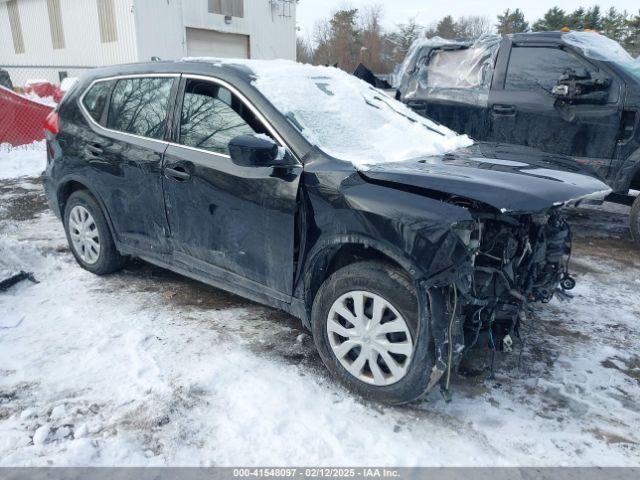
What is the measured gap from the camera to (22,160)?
9.24m

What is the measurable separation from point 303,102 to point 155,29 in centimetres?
1745

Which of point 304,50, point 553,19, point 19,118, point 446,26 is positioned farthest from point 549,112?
point 446,26

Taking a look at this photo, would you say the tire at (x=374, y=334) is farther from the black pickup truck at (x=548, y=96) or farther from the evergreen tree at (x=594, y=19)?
the evergreen tree at (x=594, y=19)

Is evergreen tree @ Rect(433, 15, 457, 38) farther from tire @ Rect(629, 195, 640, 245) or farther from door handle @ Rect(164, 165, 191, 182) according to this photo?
door handle @ Rect(164, 165, 191, 182)

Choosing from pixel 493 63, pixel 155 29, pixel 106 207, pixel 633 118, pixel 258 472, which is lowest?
pixel 258 472

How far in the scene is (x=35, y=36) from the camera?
23.3m

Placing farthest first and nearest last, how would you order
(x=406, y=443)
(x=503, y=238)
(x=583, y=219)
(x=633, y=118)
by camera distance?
(x=583, y=219)
(x=633, y=118)
(x=503, y=238)
(x=406, y=443)

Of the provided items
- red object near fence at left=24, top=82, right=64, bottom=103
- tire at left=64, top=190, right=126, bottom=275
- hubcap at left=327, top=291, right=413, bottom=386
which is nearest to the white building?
red object near fence at left=24, top=82, right=64, bottom=103

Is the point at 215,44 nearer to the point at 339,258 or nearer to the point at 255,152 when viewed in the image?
the point at 255,152

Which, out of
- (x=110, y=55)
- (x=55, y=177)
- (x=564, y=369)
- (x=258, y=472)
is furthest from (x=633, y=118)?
(x=110, y=55)

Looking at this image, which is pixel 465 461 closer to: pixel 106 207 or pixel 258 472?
pixel 258 472

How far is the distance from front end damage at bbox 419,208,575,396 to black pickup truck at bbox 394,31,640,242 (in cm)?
229

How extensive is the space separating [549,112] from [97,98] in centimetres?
439

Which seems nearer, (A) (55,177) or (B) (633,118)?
(A) (55,177)
